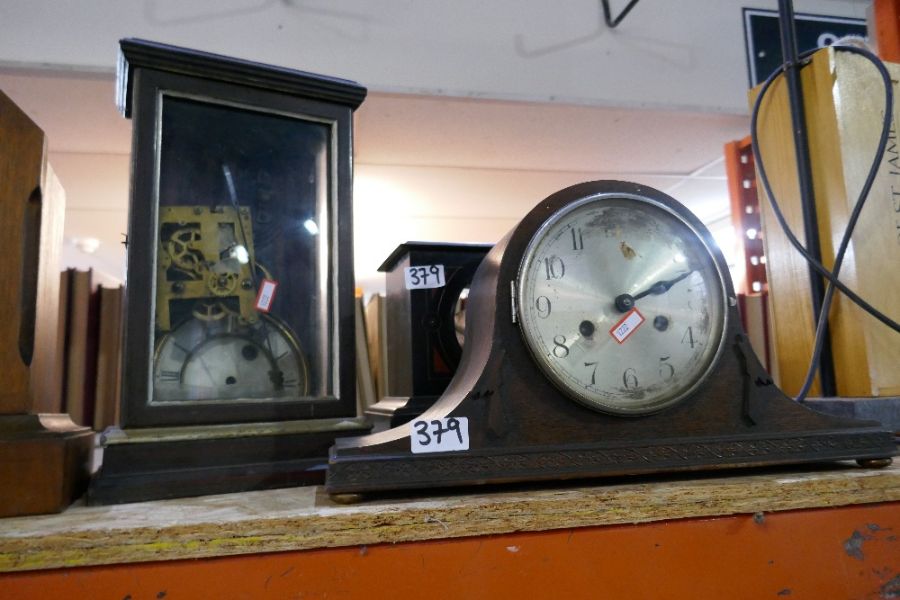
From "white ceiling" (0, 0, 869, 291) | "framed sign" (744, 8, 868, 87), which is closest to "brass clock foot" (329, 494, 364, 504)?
"white ceiling" (0, 0, 869, 291)

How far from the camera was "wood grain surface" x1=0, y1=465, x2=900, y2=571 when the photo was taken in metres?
0.59

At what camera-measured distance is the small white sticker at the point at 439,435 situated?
2.31 ft

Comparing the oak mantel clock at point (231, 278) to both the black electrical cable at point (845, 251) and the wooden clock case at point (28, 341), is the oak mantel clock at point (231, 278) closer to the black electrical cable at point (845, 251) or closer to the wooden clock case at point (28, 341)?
the wooden clock case at point (28, 341)

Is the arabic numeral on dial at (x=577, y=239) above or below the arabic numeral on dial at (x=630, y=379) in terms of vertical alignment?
above

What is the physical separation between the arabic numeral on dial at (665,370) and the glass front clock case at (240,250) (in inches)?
16.3

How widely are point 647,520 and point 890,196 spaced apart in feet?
2.48

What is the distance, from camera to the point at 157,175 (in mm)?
835

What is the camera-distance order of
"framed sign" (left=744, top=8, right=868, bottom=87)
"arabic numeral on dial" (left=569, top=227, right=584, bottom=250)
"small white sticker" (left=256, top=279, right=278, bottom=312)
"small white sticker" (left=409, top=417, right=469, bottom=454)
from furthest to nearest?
"framed sign" (left=744, top=8, right=868, bottom=87), "small white sticker" (left=256, top=279, right=278, bottom=312), "arabic numeral on dial" (left=569, top=227, right=584, bottom=250), "small white sticker" (left=409, top=417, right=469, bottom=454)

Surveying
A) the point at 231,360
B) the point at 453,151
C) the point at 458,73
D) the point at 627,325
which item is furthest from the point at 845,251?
the point at 453,151

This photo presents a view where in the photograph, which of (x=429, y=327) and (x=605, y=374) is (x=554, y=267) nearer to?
(x=605, y=374)

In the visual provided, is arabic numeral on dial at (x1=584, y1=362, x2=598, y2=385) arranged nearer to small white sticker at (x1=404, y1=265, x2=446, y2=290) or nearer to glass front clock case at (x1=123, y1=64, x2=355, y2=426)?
glass front clock case at (x1=123, y1=64, x2=355, y2=426)

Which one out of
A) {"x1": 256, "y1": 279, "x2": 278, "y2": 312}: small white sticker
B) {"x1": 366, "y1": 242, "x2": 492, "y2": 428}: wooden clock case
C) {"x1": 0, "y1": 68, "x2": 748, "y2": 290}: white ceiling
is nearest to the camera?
{"x1": 256, "y1": 279, "x2": 278, "y2": 312}: small white sticker

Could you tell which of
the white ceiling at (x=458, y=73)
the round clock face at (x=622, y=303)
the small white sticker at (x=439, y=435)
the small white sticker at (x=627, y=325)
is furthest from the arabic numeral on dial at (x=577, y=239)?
the white ceiling at (x=458, y=73)

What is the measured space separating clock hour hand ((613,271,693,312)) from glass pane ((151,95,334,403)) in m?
0.40
